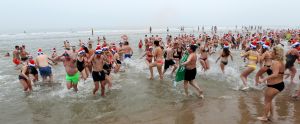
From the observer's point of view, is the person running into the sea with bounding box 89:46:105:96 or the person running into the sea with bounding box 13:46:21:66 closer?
the person running into the sea with bounding box 89:46:105:96

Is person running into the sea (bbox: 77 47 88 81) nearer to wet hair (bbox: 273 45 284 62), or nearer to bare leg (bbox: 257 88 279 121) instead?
bare leg (bbox: 257 88 279 121)

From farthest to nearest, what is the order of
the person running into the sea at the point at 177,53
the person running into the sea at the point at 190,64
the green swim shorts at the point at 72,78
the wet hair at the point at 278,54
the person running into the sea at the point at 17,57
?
the person running into the sea at the point at 17,57, the person running into the sea at the point at 177,53, the green swim shorts at the point at 72,78, the person running into the sea at the point at 190,64, the wet hair at the point at 278,54

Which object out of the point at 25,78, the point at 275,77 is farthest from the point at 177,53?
the point at 275,77

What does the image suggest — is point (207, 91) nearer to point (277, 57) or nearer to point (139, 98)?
point (139, 98)

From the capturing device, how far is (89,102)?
25.4 ft

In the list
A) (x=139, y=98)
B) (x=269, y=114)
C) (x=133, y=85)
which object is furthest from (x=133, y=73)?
(x=269, y=114)

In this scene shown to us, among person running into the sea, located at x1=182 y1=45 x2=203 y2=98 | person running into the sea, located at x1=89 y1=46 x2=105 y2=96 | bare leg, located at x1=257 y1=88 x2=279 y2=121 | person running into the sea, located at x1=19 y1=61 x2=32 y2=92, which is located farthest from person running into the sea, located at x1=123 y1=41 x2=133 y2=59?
bare leg, located at x1=257 y1=88 x2=279 y2=121

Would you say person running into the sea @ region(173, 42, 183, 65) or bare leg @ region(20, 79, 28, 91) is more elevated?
person running into the sea @ region(173, 42, 183, 65)

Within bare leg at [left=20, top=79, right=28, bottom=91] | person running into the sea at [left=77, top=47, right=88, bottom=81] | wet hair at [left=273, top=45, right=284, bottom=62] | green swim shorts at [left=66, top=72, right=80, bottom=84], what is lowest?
bare leg at [left=20, top=79, right=28, bottom=91]

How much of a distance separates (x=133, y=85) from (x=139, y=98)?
176 cm

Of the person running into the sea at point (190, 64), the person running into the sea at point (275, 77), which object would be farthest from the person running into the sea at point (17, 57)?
the person running into the sea at point (275, 77)

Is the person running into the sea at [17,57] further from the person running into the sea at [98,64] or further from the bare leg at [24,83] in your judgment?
the person running into the sea at [98,64]

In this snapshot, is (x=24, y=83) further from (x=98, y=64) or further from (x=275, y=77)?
(x=275, y=77)

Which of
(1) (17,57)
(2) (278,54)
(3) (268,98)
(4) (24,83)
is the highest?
(2) (278,54)
